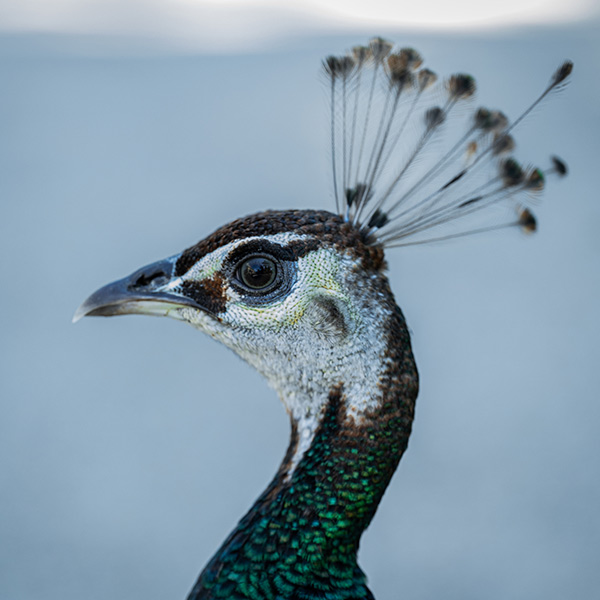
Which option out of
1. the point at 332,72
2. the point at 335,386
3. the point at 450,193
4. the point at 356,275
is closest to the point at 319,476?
the point at 335,386

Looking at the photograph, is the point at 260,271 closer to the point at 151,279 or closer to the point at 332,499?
the point at 151,279

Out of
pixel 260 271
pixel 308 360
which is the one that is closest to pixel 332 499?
pixel 308 360

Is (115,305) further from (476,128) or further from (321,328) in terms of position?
(476,128)

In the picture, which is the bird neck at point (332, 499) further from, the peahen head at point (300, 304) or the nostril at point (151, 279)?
the nostril at point (151, 279)

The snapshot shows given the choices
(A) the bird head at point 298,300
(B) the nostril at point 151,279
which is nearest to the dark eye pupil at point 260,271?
(A) the bird head at point 298,300

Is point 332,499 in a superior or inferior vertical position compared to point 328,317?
inferior

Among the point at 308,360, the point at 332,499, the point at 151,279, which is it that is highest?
the point at 151,279

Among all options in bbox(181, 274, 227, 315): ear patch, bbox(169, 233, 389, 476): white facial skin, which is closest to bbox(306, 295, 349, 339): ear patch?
bbox(169, 233, 389, 476): white facial skin
